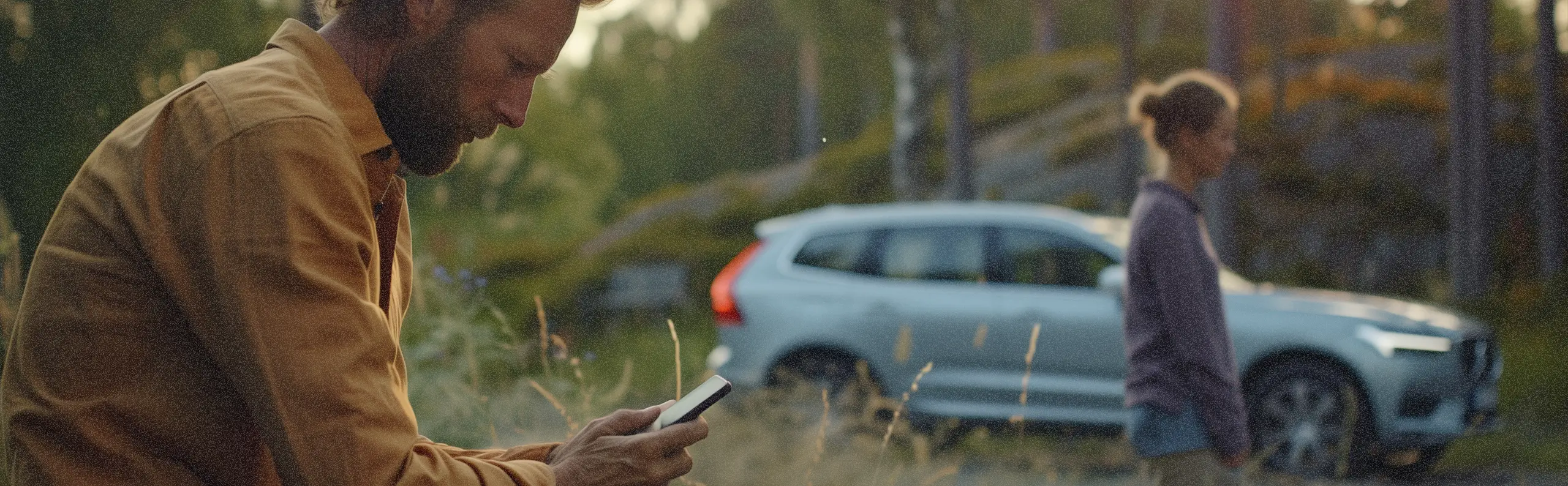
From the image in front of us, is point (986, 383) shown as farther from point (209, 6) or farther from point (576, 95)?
point (576, 95)

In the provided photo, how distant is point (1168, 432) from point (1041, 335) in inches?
179

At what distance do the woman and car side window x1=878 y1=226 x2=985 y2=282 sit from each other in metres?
4.51

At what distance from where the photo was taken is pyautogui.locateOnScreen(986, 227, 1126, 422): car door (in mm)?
8250

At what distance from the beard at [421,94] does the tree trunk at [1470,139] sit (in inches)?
472

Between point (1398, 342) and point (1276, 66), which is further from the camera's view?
point (1276, 66)

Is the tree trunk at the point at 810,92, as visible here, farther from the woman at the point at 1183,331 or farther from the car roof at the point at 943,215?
the woman at the point at 1183,331

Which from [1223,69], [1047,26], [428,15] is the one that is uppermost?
[428,15]

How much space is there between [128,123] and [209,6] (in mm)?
5486

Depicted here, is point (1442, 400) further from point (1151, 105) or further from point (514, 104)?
point (514, 104)

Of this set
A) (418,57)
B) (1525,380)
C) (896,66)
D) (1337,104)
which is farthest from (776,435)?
(1337,104)

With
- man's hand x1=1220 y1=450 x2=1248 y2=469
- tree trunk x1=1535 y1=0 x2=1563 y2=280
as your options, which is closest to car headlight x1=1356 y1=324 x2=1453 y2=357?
man's hand x1=1220 y1=450 x2=1248 y2=469

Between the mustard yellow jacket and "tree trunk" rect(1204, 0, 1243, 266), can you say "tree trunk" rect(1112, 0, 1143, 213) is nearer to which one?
"tree trunk" rect(1204, 0, 1243, 266)

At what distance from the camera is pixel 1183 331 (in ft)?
12.7

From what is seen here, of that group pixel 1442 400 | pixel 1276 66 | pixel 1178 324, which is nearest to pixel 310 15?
pixel 1178 324
